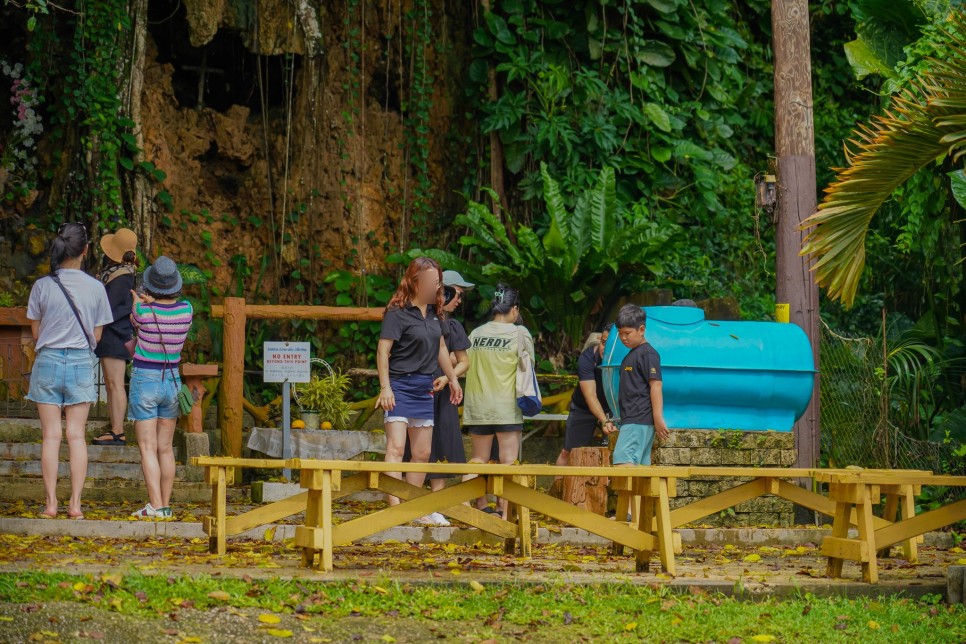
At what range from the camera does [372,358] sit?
608 inches

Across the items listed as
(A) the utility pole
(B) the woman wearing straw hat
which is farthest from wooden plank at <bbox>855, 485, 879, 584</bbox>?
(B) the woman wearing straw hat

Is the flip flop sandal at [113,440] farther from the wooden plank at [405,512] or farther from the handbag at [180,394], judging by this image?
the wooden plank at [405,512]

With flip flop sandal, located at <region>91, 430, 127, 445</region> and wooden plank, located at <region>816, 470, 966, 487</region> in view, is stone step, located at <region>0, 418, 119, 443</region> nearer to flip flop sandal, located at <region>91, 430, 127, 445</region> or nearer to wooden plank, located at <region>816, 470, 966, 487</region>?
flip flop sandal, located at <region>91, 430, 127, 445</region>

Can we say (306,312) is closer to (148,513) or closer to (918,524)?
(148,513)

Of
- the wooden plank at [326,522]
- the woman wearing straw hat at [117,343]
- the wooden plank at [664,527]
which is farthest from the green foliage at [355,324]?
the wooden plank at [326,522]

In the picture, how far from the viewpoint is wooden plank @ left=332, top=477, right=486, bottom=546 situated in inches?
271

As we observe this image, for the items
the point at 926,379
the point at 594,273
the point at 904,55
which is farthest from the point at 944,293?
the point at 594,273

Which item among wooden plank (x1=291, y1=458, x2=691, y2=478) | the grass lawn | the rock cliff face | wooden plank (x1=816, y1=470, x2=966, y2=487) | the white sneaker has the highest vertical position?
the rock cliff face

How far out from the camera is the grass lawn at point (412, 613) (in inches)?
211

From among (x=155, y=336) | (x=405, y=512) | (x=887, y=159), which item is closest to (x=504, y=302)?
(x=155, y=336)

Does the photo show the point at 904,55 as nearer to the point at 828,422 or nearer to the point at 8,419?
the point at 828,422

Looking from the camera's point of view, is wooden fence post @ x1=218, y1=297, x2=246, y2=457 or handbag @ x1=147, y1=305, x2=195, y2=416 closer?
handbag @ x1=147, y1=305, x2=195, y2=416

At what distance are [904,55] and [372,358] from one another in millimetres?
6813

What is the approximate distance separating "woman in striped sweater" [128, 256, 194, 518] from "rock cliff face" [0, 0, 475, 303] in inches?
292
